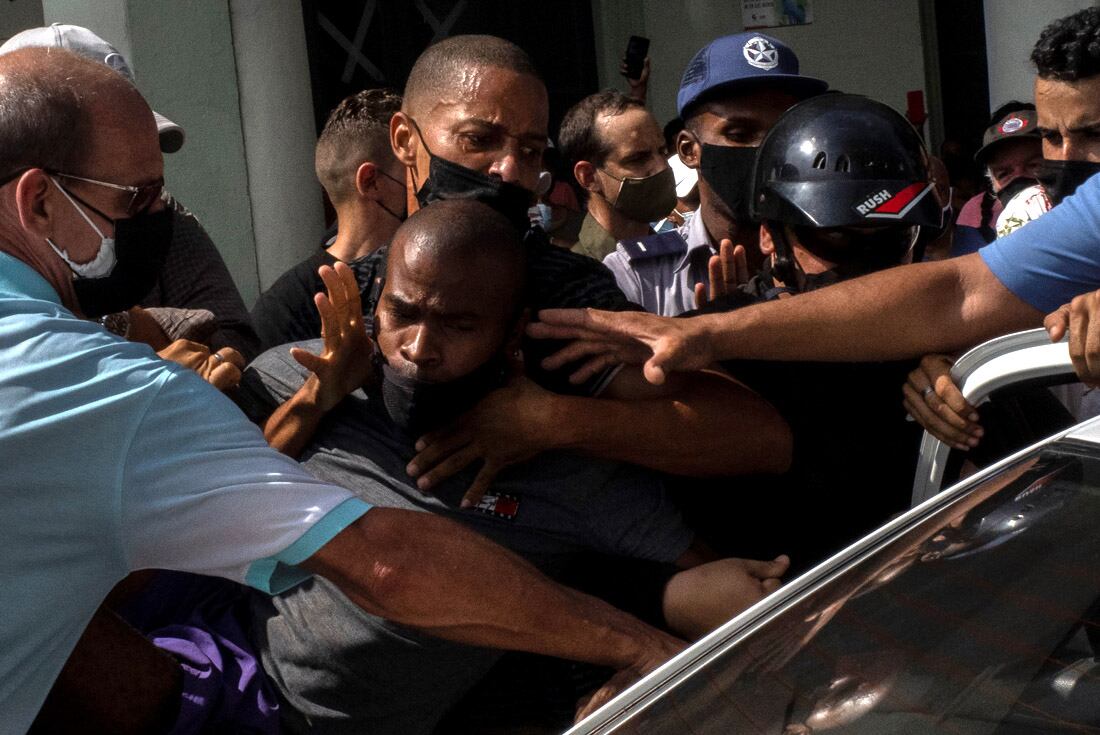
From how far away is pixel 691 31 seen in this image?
900 cm

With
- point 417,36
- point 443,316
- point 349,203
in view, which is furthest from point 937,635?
point 417,36

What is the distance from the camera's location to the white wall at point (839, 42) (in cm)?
896

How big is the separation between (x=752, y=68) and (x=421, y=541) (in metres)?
2.12

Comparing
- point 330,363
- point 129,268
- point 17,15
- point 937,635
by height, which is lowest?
point 937,635

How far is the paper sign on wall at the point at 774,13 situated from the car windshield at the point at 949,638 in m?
7.35

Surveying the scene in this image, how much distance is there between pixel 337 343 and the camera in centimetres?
235

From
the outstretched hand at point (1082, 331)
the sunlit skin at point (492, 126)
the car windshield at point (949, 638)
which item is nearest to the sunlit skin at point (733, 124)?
the sunlit skin at point (492, 126)

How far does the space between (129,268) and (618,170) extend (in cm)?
279

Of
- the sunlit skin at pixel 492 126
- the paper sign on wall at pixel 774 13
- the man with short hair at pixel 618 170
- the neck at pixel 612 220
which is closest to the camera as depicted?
the sunlit skin at pixel 492 126

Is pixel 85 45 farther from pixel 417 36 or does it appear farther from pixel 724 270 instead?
pixel 417 36

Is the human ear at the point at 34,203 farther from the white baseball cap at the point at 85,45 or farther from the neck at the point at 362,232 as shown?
the neck at the point at 362,232

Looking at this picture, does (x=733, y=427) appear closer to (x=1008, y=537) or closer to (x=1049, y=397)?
(x=1049, y=397)

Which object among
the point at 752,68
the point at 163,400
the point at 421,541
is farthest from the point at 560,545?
the point at 752,68

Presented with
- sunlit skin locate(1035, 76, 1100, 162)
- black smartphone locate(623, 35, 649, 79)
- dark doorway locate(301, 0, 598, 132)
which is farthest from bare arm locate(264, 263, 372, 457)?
dark doorway locate(301, 0, 598, 132)
